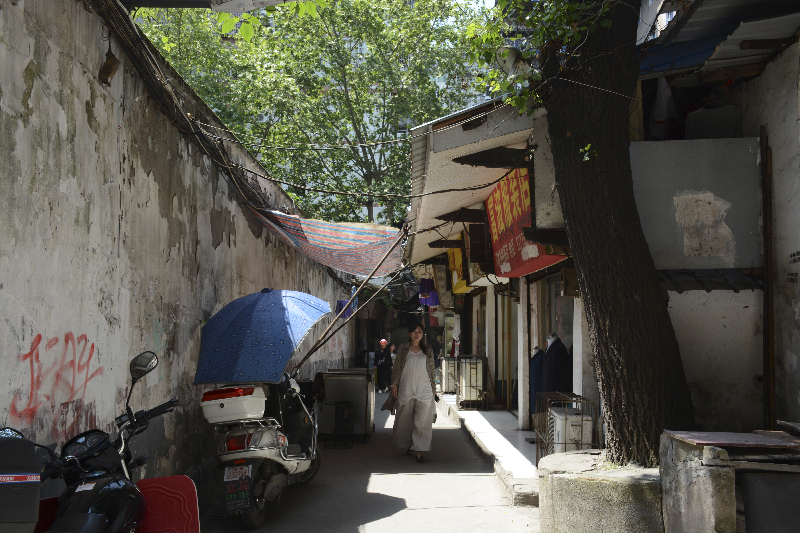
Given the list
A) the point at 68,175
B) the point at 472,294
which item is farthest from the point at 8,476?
the point at 472,294

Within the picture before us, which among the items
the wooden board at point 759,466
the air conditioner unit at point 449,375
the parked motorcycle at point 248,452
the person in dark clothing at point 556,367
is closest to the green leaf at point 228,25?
the parked motorcycle at point 248,452

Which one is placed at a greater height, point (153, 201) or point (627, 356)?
point (153, 201)

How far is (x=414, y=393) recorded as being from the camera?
8.88 m

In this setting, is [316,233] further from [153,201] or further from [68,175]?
[68,175]

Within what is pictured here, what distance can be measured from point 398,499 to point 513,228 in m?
3.43

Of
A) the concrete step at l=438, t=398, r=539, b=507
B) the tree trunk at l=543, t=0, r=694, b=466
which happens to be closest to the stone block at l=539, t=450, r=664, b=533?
the tree trunk at l=543, t=0, r=694, b=466

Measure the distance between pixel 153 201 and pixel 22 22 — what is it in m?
2.13

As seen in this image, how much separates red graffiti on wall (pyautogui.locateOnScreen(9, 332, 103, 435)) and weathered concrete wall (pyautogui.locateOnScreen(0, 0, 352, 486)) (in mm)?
12

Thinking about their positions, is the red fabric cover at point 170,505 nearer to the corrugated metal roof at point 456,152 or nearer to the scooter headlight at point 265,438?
the scooter headlight at point 265,438

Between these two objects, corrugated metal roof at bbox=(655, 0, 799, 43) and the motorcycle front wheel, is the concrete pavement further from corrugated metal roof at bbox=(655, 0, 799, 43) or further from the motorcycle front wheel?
corrugated metal roof at bbox=(655, 0, 799, 43)

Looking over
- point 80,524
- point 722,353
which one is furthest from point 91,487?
point 722,353

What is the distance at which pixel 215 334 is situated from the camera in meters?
6.34

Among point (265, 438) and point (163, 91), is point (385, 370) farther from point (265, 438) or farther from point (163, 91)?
point (163, 91)

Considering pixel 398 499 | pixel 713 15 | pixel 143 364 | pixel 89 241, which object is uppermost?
pixel 713 15
